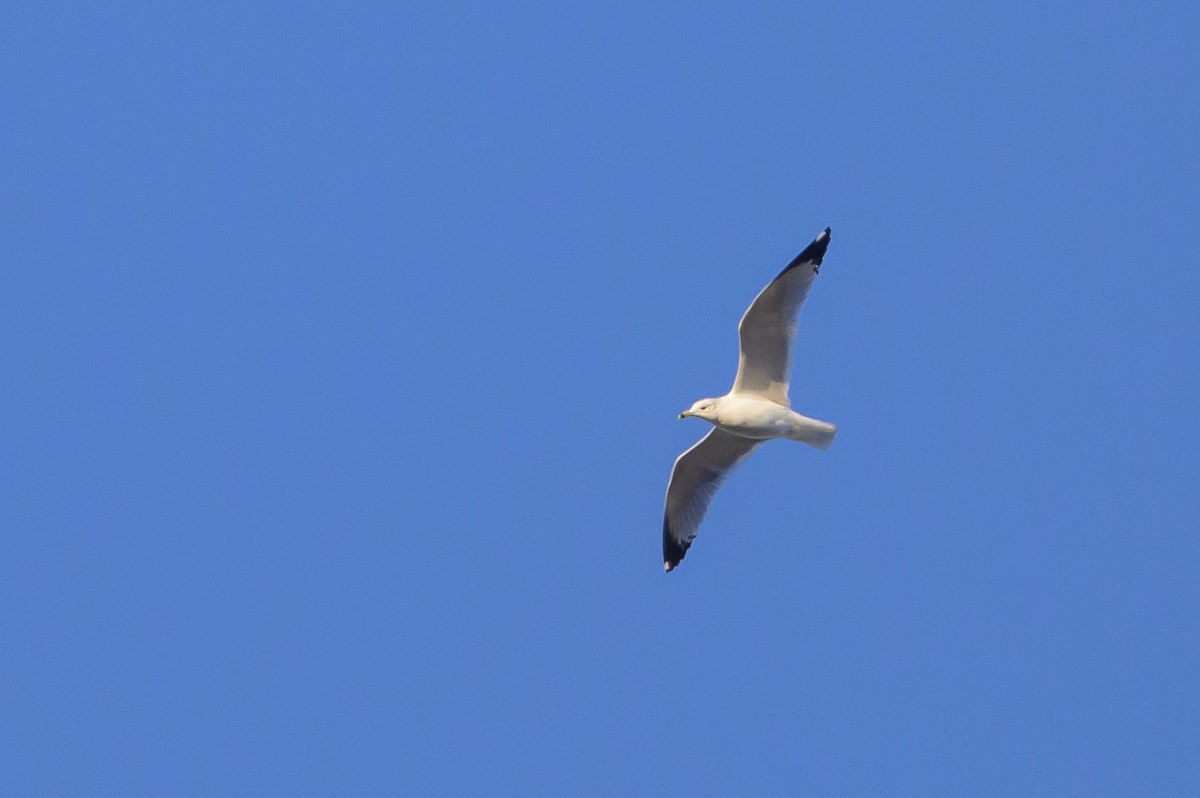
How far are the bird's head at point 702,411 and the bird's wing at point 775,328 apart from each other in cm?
26

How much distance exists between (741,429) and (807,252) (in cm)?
162

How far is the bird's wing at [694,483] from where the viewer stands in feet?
61.6

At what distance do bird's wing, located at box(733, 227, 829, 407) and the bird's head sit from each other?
264 millimetres

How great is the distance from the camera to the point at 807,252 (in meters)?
17.4

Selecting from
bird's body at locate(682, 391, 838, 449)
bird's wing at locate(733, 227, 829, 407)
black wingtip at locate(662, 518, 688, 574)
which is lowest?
black wingtip at locate(662, 518, 688, 574)

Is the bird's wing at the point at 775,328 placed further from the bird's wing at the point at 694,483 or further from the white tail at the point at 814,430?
the bird's wing at the point at 694,483

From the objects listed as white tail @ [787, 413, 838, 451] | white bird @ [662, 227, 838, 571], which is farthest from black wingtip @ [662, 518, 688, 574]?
white tail @ [787, 413, 838, 451]

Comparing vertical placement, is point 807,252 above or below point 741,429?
above

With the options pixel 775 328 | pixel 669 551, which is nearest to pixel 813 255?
pixel 775 328

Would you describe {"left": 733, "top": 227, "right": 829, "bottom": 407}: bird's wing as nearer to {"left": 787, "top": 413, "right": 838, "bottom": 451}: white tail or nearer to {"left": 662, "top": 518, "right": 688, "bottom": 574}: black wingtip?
{"left": 787, "top": 413, "right": 838, "bottom": 451}: white tail

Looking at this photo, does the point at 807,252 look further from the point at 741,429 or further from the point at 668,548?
Result: the point at 668,548

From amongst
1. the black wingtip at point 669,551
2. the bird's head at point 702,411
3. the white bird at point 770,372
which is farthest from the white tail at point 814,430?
the black wingtip at point 669,551

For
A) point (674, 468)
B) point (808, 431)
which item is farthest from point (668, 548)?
point (808, 431)

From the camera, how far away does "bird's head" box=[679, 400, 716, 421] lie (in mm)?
17812
